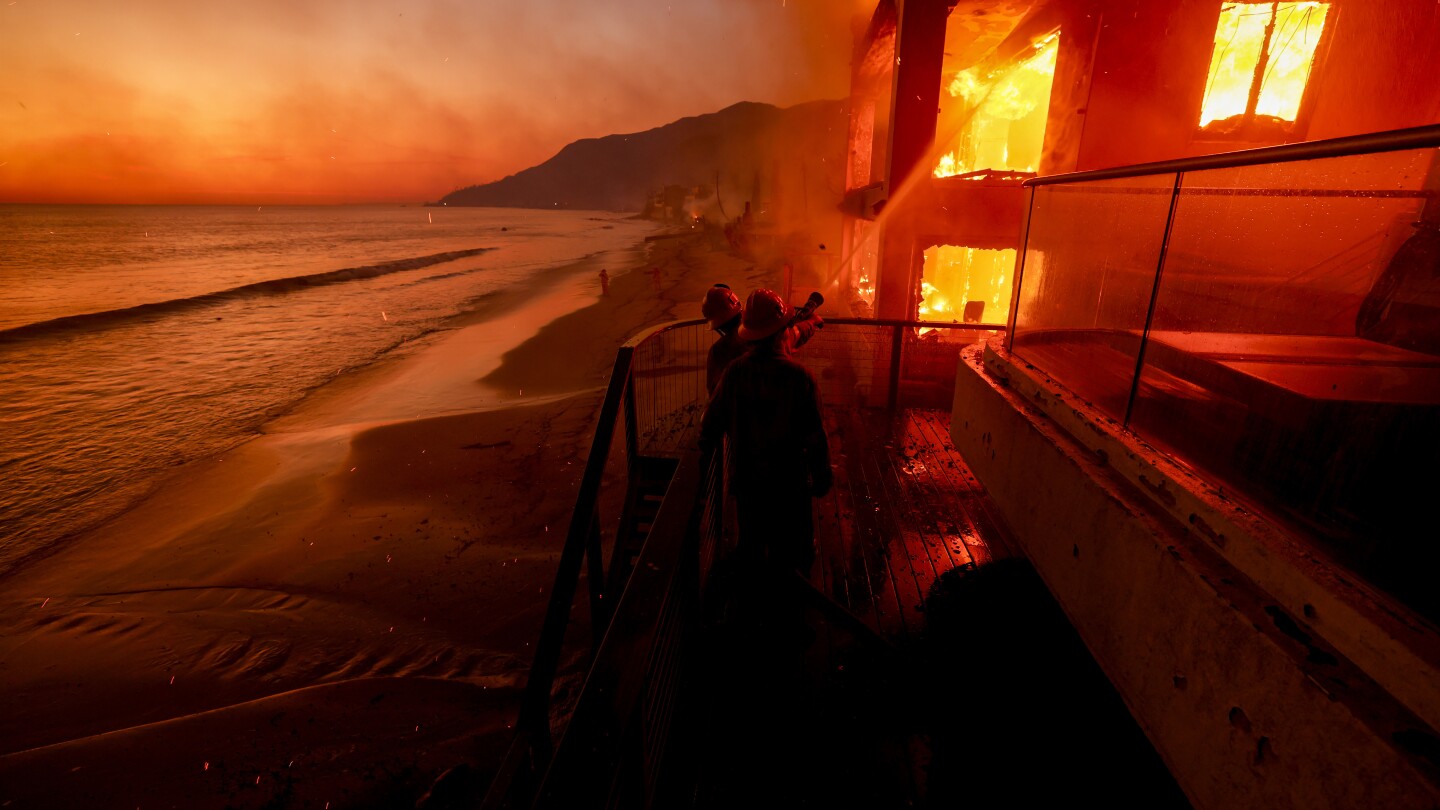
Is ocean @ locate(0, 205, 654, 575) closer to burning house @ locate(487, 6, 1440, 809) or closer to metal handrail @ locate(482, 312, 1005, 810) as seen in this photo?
metal handrail @ locate(482, 312, 1005, 810)

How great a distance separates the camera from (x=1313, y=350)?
2973 mm

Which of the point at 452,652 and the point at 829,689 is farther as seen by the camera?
the point at 452,652

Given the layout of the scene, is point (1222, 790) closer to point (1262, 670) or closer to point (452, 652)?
point (1262, 670)

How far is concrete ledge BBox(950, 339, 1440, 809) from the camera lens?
4.58ft

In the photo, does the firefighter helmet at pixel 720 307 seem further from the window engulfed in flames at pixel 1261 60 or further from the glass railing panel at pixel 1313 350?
the window engulfed in flames at pixel 1261 60

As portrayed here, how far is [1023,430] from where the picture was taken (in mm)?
3596

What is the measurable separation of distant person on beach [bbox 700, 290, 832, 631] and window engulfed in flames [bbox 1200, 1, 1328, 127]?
1029 cm

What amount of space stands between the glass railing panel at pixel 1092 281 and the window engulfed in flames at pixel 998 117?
32.8ft

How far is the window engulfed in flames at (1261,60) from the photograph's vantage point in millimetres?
8734

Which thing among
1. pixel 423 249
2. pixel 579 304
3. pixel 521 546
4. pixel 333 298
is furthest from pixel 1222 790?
pixel 423 249

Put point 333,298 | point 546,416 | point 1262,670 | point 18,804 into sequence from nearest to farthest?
point 1262,670, point 18,804, point 546,416, point 333,298

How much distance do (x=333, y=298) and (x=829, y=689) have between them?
3622cm

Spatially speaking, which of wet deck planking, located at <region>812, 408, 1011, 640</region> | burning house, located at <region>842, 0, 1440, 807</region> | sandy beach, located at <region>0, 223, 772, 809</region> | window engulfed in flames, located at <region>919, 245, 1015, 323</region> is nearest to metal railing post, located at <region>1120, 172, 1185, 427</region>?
burning house, located at <region>842, 0, 1440, 807</region>

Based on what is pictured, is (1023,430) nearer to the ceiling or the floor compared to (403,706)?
nearer to the ceiling
